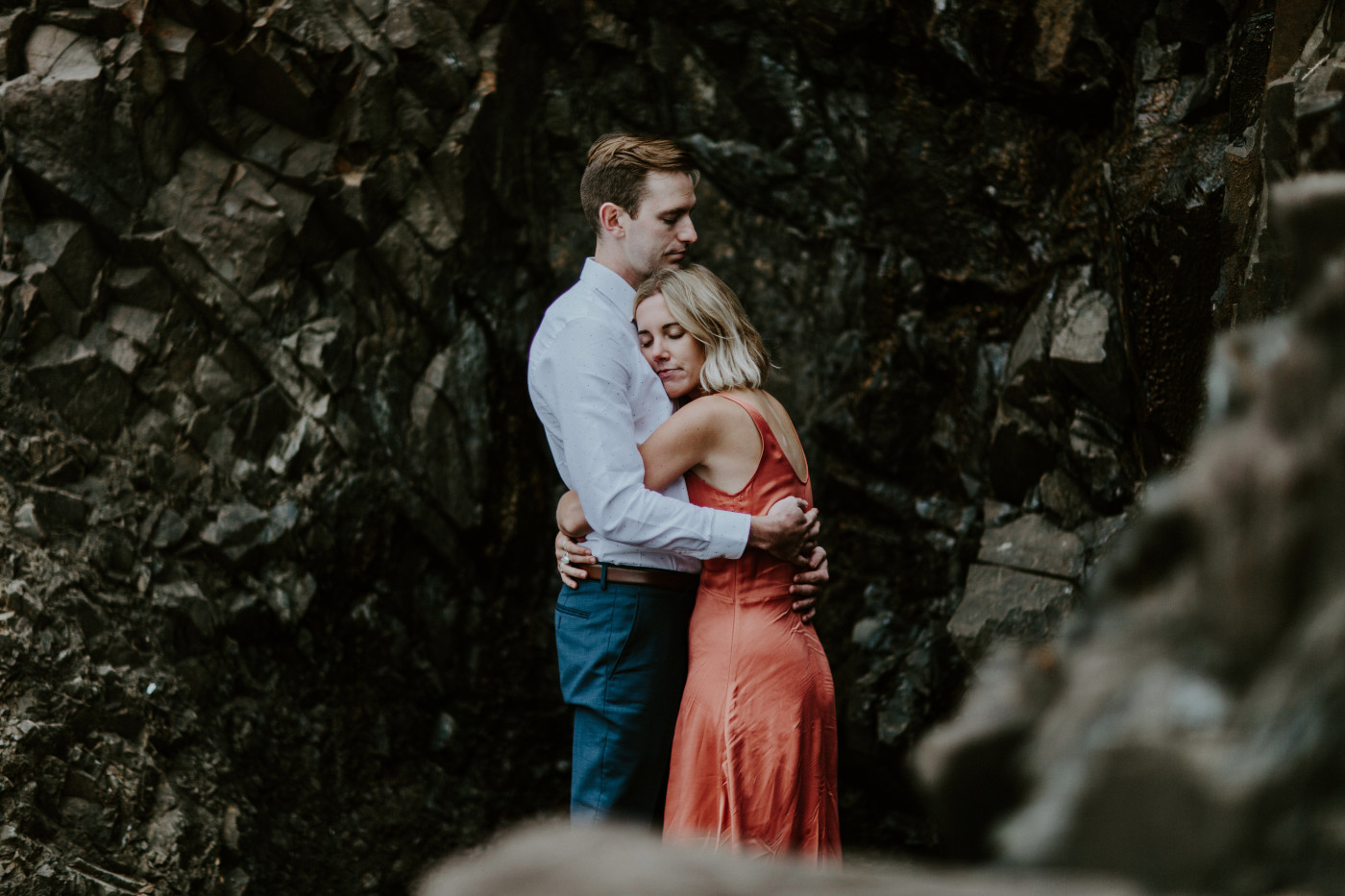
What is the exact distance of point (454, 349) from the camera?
14.6 ft

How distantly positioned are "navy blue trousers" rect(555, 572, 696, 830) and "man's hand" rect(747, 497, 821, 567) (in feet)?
1.01

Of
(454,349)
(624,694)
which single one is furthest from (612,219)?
(454,349)

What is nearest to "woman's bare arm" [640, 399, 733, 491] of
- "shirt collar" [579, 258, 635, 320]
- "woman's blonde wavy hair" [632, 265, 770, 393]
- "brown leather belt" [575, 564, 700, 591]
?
"woman's blonde wavy hair" [632, 265, 770, 393]

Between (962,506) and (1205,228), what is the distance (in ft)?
5.10

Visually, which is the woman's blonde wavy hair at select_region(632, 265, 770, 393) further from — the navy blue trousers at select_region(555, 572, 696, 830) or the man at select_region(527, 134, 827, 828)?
the navy blue trousers at select_region(555, 572, 696, 830)

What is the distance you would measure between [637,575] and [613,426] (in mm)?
386

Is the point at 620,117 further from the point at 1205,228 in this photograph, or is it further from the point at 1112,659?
the point at 1112,659

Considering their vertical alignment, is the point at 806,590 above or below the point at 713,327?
below

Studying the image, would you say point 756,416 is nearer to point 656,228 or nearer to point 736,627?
point 736,627

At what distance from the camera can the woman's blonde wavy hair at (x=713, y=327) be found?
8.14ft

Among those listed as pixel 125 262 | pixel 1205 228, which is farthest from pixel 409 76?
pixel 1205 228

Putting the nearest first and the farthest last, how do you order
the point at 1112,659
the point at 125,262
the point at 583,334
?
the point at 1112,659 → the point at 583,334 → the point at 125,262

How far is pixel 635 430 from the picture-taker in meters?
2.56

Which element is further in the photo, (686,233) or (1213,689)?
(686,233)
